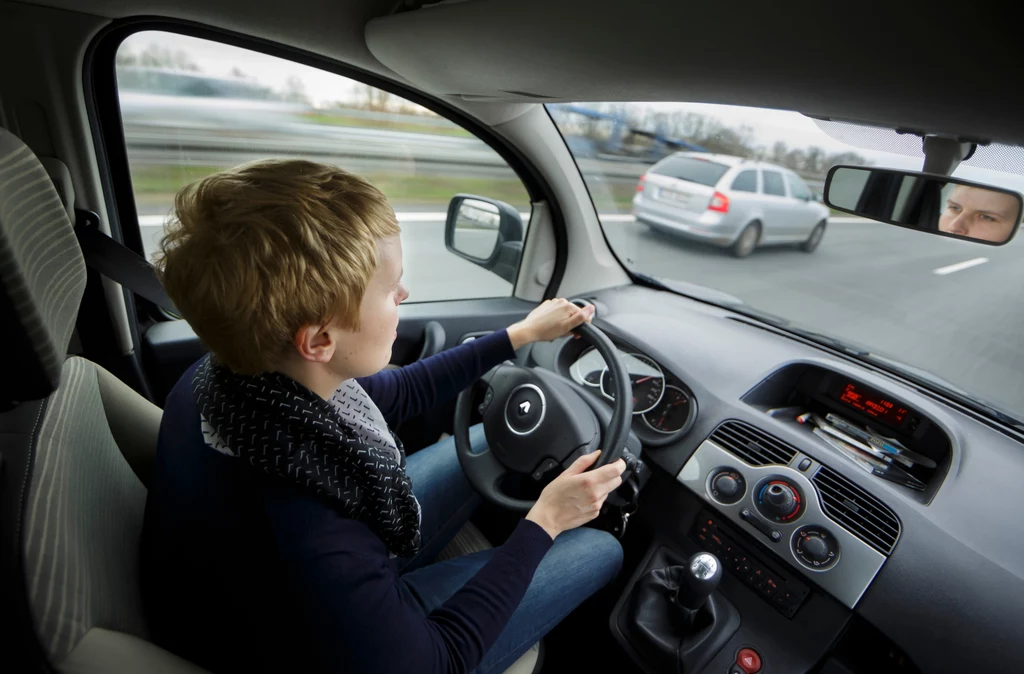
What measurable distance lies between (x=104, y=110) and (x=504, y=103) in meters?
1.27

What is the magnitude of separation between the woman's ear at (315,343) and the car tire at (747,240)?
3.12 metres

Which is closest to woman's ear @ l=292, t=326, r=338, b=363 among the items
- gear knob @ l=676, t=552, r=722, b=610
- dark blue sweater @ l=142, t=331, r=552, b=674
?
dark blue sweater @ l=142, t=331, r=552, b=674

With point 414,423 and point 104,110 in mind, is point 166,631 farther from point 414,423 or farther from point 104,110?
point 104,110

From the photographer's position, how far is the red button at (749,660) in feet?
4.74

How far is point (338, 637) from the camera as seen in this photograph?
0.83 meters

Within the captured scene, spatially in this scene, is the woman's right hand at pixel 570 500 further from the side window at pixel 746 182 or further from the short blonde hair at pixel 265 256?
the side window at pixel 746 182

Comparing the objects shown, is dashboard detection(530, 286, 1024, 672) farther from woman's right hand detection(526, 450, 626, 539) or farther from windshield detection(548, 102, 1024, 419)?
woman's right hand detection(526, 450, 626, 539)

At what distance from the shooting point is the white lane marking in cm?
235

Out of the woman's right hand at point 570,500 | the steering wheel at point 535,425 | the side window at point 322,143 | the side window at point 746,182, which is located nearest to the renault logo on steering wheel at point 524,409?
the steering wheel at point 535,425

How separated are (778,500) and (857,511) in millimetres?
175

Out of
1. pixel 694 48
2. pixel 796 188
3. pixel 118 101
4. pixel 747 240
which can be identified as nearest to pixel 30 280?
pixel 694 48

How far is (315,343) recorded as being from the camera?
923 mm

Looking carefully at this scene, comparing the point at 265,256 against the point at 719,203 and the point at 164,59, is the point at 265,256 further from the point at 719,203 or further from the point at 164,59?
the point at 719,203

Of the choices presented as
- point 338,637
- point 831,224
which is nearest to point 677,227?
point 831,224
